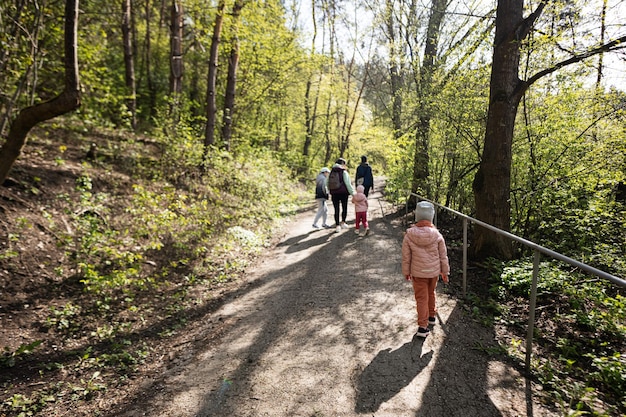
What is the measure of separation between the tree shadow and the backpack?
5.57 meters

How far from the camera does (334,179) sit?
901 centimetres

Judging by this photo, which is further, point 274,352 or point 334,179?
point 334,179

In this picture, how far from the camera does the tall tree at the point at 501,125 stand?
552 cm

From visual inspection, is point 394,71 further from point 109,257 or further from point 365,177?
point 109,257

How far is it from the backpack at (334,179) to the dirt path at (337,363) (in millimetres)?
3506

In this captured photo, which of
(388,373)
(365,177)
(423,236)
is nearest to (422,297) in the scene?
(423,236)

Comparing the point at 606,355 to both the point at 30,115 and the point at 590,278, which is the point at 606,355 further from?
the point at 30,115

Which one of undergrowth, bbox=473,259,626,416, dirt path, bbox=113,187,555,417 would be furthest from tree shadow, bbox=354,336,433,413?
undergrowth, bbox=473,259,626,416

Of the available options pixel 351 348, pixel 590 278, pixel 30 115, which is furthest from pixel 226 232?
pixel 590 278

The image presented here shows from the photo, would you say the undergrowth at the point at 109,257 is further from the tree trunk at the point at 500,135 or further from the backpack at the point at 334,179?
the tree trunk at the point at 500,135

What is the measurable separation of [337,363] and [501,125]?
501 cm

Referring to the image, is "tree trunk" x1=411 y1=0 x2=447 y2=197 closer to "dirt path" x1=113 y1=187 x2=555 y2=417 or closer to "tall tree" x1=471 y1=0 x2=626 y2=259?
"tall tree" x1=471 y1=0 x2=626 y2=259

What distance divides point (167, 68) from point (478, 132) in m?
19.9

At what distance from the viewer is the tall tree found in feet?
18.1
